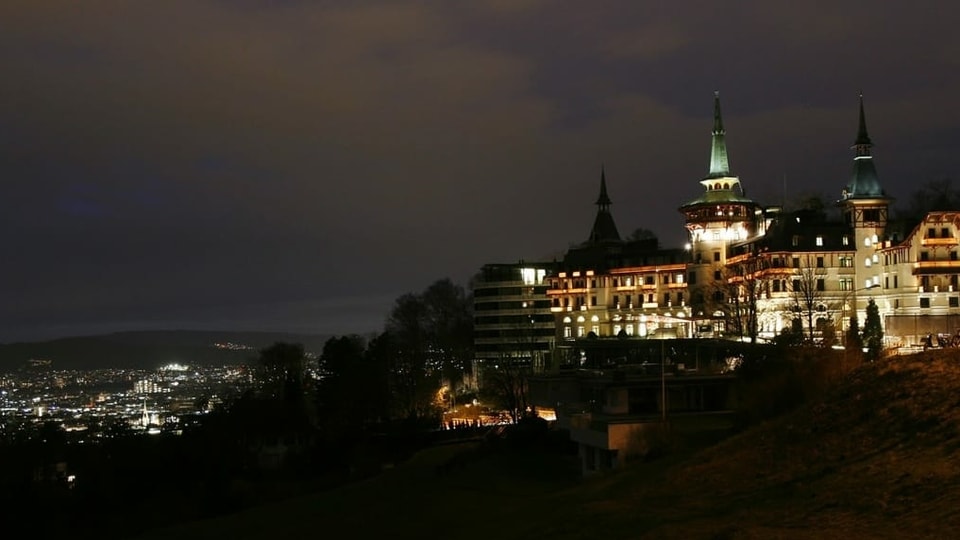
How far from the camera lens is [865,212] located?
4070 inches

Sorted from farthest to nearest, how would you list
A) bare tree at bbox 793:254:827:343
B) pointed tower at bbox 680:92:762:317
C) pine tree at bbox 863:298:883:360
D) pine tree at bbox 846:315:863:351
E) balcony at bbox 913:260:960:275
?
pointed tower at bbox 680:92:762:317
bare tree at bbox 793:254:827:343
balcony at bbox 913:260:960:275
pine tree at bbox 863:298:883:360
pine tree at bbox 846:315:863:351

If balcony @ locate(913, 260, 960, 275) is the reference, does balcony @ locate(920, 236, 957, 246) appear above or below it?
above

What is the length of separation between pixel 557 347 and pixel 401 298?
35900mm

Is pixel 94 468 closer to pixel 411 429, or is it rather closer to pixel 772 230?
pixel 411 429

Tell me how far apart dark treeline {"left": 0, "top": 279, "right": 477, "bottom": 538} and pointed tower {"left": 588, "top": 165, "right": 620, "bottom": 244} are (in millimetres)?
42525

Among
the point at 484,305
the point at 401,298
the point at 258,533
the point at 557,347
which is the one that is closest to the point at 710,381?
the point at 258,533

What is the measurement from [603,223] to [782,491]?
135 m

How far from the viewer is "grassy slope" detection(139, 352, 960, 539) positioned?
23359mm

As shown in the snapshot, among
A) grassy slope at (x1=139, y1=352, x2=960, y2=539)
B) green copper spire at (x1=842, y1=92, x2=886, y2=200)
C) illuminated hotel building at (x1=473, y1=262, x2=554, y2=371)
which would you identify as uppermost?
green copper spire at (x1=842, y1=92, x2=886, y2=200)

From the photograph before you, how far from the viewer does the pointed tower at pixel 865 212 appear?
10206 cm

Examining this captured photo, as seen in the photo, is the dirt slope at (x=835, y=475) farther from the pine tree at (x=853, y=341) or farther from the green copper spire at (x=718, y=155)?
the green copper spire at (x=718, y=155)

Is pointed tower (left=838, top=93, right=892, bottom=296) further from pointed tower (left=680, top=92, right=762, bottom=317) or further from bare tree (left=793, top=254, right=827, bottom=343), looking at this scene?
pointed tower (left=680, top=92, right=762, bottom=317)

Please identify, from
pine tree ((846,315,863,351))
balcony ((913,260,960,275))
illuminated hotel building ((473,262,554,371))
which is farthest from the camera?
illuminated hotel building ((473,262,554,371))

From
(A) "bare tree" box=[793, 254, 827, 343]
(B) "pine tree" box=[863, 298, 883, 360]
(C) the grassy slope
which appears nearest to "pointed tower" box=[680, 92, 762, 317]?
(A) "bare tree" box=[793, 254, 827, 343]
